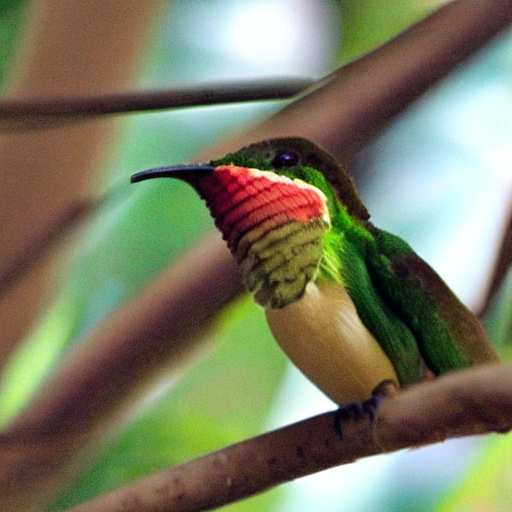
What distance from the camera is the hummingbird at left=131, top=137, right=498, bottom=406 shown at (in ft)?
1.68

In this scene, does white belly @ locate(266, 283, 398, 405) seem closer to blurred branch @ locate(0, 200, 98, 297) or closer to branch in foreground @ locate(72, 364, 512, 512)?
branch in foreground @ locate(72, 364, 512, 512)

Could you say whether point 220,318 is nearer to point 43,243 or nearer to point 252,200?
point 43,243

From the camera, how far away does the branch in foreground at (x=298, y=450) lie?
41 centimetres

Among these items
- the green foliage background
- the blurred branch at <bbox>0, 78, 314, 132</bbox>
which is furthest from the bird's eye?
the green foliage background

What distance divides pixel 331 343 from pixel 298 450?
8 cm

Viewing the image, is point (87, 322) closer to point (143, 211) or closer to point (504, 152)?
point (143, 211)

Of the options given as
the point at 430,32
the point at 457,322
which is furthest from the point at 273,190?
the point at 430,32

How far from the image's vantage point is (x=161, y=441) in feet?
3.05

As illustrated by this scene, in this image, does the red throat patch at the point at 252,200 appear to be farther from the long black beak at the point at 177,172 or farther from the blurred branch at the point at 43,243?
the blurred branch at the point at 43,243

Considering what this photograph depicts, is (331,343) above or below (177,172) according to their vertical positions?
below

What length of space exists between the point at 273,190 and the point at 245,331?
53 centimetres

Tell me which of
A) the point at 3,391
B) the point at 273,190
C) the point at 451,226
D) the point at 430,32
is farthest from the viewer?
the point at 451,226

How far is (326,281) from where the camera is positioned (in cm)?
53

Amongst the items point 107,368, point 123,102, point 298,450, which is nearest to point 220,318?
point 107,368
